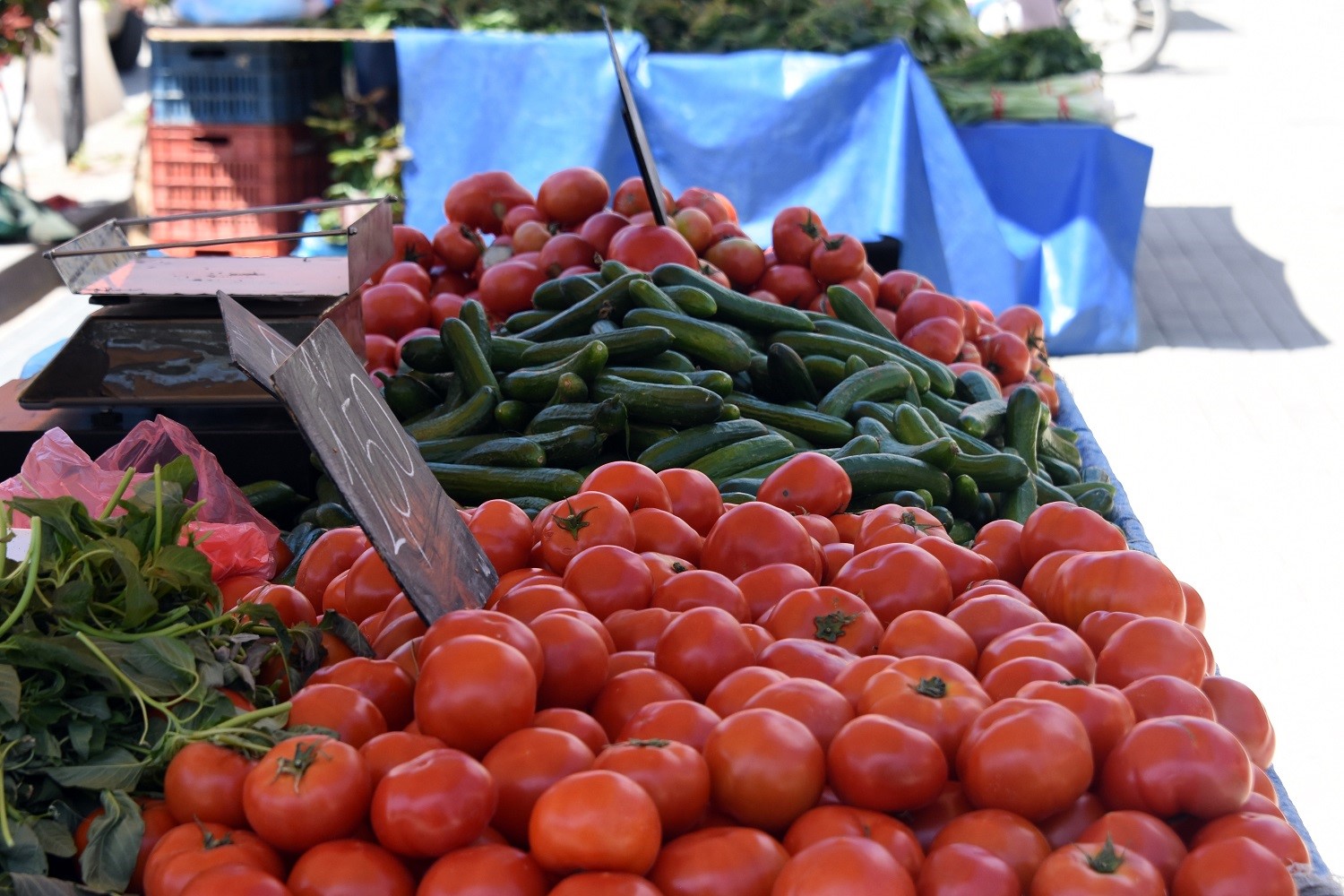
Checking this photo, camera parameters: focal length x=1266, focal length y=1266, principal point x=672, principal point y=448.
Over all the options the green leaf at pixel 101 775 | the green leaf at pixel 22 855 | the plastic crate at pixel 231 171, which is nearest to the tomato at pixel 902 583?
the green leaf at pixel 101 775

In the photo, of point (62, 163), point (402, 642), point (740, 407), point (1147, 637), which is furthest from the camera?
point (62, 163)

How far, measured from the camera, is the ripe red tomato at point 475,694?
1.40 meters

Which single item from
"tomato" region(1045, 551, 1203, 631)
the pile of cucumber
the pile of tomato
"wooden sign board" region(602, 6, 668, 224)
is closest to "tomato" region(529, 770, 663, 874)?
the pile of tomato

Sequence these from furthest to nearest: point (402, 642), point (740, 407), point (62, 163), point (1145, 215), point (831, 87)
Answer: point (62, 163) < point (1145, 215) < point (831, 87) < point (740, 407) < point (402, 642)

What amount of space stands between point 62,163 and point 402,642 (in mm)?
10965

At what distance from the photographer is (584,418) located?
2660 millimetres

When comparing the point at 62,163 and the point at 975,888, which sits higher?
the point at 975,888

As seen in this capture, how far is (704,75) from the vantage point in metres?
6.34

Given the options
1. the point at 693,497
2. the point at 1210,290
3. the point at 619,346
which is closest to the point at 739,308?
the point at 619,346

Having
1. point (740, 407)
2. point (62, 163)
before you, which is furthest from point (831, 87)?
point (62, 163)

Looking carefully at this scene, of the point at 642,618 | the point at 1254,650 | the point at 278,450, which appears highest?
the point at 642,618

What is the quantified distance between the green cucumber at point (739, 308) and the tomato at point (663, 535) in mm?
A: 1187

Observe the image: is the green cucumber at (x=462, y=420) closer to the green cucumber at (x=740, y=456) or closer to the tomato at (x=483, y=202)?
the green cucumber at (x=740, y=456)

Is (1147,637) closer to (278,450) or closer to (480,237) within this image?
(278,450)
